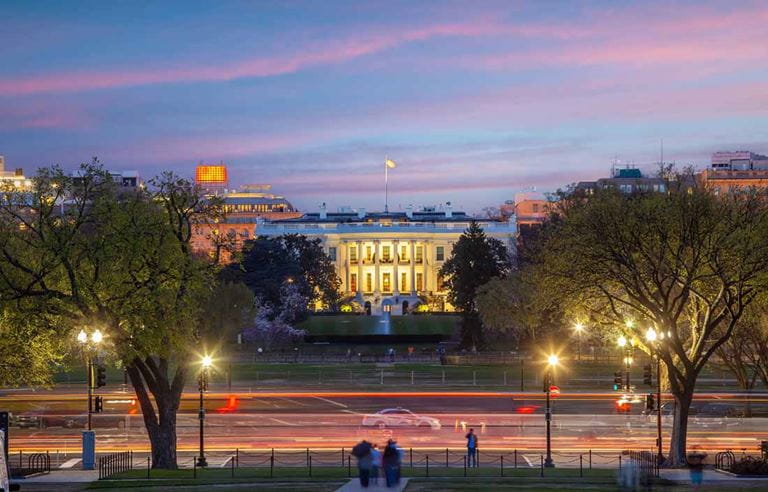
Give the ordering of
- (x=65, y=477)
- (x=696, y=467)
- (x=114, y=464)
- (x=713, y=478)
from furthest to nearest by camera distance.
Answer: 1. (x=114, y=464)
2. (x=696, y=467)
3. (x=65, y=477)
4. (x=713, y=478)

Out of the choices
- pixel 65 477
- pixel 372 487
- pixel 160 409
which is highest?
pixel 160 409

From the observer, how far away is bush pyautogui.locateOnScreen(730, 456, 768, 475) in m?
43.0

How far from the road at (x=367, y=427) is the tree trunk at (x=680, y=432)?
4.36m

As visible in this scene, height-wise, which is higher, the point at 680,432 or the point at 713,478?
the point at 680,432

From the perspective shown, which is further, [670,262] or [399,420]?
[399,420]

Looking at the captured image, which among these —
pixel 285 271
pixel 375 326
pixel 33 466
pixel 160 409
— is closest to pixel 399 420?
pixel 160 409

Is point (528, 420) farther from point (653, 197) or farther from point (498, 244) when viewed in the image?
point (498, 244)

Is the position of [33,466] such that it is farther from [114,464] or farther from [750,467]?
[750,467]

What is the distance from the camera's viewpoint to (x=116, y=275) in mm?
45250

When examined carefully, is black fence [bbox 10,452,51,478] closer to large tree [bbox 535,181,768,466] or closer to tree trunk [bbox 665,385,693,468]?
large tree [bbox 535,181,768,466]

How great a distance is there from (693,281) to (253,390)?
40.2 metres

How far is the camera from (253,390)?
81.6 meters

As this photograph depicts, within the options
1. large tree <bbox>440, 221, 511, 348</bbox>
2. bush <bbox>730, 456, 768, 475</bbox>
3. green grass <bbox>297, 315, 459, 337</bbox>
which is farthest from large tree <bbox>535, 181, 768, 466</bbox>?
green grass <bbox>297, 315, 459, 337</bbox>

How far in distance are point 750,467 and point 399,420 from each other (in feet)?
72.6
